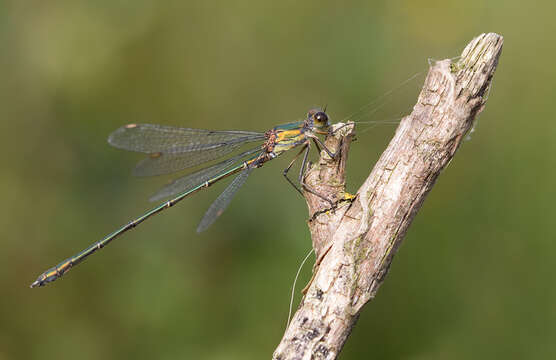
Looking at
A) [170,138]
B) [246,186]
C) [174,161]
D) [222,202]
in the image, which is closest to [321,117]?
[222,202]

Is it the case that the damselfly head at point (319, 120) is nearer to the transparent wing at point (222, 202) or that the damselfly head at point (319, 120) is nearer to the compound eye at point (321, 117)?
the compound eye at point (321, 117)

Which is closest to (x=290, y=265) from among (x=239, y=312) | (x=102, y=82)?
(x=239, y=312)

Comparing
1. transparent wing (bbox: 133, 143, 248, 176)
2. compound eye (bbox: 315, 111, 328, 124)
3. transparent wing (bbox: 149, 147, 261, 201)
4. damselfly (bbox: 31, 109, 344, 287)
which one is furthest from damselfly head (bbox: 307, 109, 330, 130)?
transparent wing (bbox: 133, 143, 248, 176)

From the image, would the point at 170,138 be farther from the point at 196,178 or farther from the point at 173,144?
the point at 196,178

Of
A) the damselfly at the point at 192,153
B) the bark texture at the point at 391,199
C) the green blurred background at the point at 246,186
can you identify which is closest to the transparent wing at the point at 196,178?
the damselfly at the point at 192,153

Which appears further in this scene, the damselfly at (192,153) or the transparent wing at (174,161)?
the transparent wing at (174,161)

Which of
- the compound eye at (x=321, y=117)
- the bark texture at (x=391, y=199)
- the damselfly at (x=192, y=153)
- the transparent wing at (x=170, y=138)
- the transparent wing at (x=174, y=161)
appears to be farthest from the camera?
the transparent wing at (x=174, y=161)
